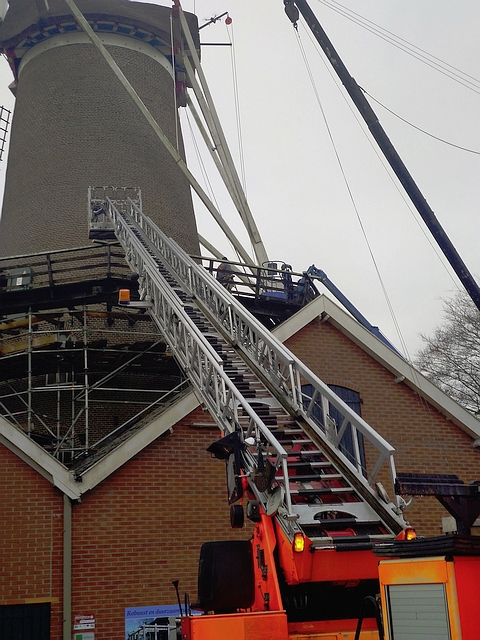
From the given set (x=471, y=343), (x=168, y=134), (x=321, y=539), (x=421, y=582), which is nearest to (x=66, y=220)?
(x=168, y=134)

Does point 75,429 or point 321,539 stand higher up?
point 75,429

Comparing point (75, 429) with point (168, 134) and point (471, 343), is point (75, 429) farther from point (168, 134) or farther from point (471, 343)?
point (471, 343)

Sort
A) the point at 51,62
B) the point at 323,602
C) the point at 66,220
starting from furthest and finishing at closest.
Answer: the point at 51,62
the point at 66,220
the point at 323,602

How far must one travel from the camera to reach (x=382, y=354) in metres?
16.0

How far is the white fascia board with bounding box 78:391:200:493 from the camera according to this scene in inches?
511

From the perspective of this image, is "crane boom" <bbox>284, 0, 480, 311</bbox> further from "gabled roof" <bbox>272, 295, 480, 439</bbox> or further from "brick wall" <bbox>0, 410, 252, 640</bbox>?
"brick wall" <bbox>0, 410, 252, 640</bbox>

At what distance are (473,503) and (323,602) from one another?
5.53 feet

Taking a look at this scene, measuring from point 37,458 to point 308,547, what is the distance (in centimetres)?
680

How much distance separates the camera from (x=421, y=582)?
5328 mm

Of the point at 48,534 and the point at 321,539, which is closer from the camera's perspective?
the point at 321,539

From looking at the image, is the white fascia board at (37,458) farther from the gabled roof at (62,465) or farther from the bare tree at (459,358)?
the bare tree at (459,358)

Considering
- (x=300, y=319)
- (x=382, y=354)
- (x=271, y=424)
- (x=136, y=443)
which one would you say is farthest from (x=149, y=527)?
(x=382, y=354)

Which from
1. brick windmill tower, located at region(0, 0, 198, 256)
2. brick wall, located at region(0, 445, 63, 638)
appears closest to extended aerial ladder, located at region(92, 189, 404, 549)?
brick wall, located at region(0, 445, 63, 638)

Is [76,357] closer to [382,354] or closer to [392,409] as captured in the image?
[382,354]
